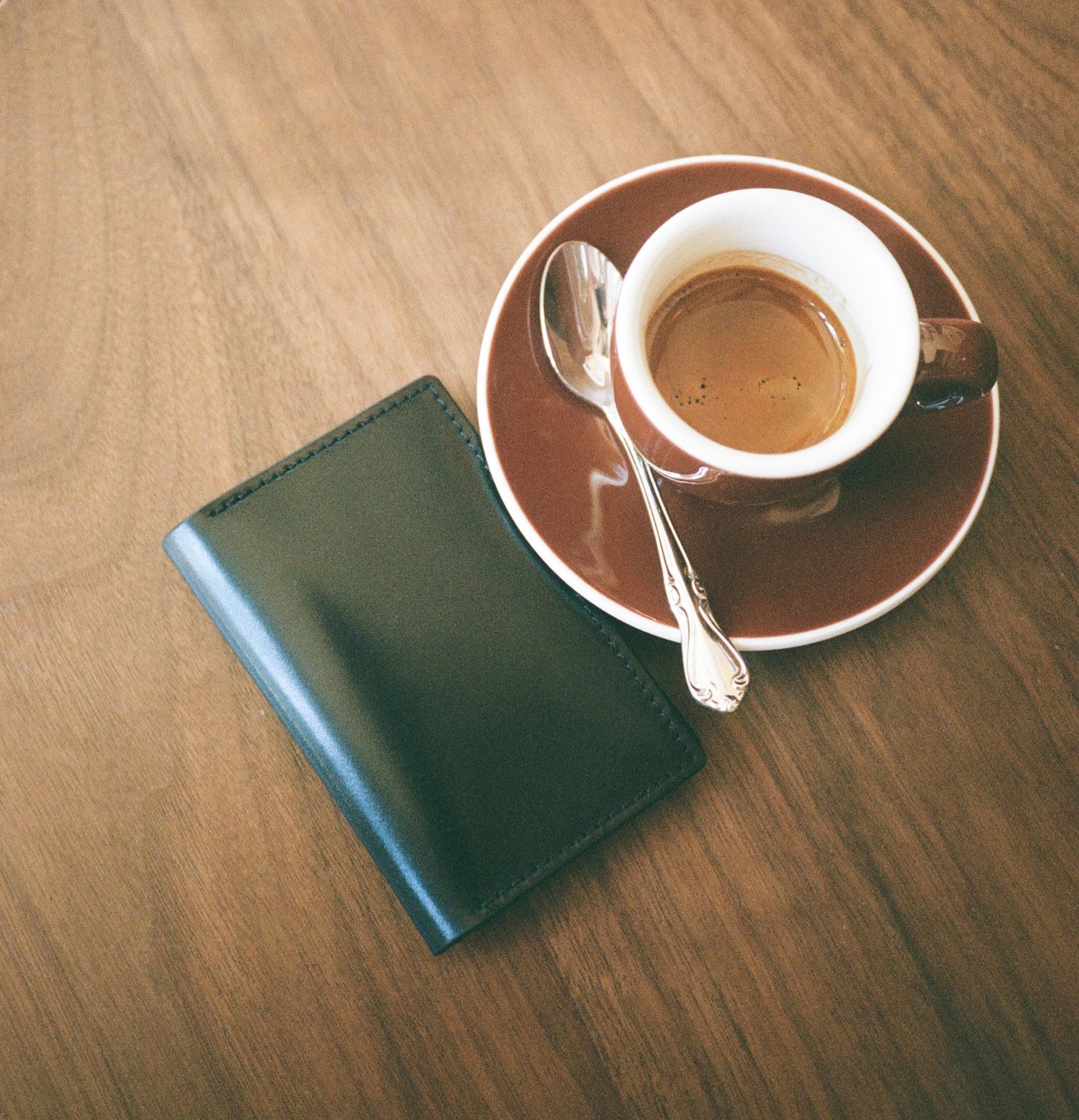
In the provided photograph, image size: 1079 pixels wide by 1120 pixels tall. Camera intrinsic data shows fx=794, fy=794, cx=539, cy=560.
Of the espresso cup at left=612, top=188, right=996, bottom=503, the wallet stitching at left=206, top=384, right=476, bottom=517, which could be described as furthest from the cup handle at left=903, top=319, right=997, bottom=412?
the wallet stitching at left=206, top=384, right=476, bottom=517

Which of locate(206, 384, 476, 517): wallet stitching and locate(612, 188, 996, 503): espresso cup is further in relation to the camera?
locate(206, 384, 476, 517): wallet stitching

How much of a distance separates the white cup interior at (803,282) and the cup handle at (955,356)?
0.04 ft

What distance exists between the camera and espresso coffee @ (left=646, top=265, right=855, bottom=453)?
0.50 m

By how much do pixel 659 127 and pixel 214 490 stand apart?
0.43 metres

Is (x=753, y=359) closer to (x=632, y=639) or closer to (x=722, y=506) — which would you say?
(x=722, y=506)

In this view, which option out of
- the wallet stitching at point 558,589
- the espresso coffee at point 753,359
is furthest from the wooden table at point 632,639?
the espresso coffee at point 753,359

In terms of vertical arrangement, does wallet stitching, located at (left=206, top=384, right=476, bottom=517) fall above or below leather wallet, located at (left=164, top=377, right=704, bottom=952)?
above

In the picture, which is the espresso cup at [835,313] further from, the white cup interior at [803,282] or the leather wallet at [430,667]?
the leather wallet at [430,667]

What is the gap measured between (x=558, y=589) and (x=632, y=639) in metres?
0.07

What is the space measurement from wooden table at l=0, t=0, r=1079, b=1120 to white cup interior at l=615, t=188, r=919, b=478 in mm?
178

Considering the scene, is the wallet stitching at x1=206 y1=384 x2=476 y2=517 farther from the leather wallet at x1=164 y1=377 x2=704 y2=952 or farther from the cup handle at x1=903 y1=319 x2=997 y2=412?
the cup handle at x1=903 y1=319 x2=997 y2=412

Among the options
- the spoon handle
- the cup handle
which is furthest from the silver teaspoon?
the cup handle

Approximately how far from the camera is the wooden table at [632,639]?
0.52 m

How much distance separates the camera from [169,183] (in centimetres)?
60
